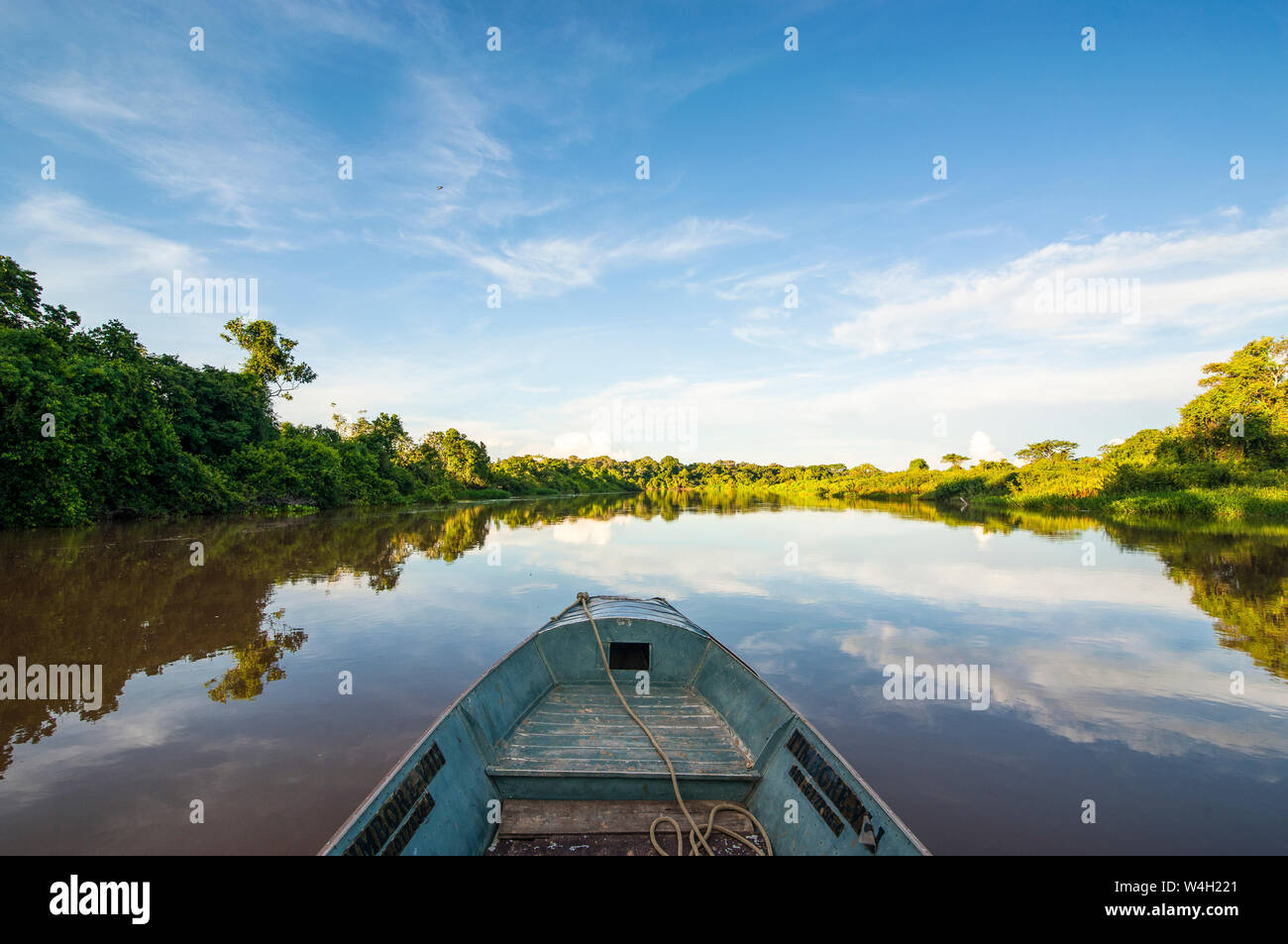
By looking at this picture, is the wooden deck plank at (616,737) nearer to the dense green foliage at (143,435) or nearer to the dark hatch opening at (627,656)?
the dark hatch opening at (627,656)

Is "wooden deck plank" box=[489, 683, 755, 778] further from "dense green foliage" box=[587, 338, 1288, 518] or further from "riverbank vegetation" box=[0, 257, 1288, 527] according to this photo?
"dense green foliage" box=[587, 338, 1288, 518]

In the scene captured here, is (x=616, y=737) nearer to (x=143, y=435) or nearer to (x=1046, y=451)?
(x=143, y=435)

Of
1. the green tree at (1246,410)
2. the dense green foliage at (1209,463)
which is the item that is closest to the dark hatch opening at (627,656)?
the dense green foliage at (1209,463)

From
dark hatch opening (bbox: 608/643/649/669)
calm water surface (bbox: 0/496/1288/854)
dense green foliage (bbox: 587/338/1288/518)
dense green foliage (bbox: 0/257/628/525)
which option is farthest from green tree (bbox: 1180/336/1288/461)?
dense green foliage (bbox: 0/257/628/525)

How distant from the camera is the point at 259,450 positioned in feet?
99.6

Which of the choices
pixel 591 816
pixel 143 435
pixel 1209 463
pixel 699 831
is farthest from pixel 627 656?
pixel 1209 463

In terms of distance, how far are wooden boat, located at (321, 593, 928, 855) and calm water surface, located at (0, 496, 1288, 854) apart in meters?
1.19

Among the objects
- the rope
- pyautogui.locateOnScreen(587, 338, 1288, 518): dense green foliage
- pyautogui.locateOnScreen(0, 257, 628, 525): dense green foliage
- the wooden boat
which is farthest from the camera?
pyautogui.locateOnScreen(587, 338, 1288, 518): dense green foliage

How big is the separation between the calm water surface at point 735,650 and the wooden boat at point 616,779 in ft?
3.90

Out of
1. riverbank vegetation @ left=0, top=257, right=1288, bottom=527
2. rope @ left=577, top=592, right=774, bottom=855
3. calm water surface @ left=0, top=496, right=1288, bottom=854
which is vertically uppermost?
riverbank vegetation @ left=0, top=257, right=1288, bottom=527

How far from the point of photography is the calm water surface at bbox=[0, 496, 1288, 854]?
408 centimetres
